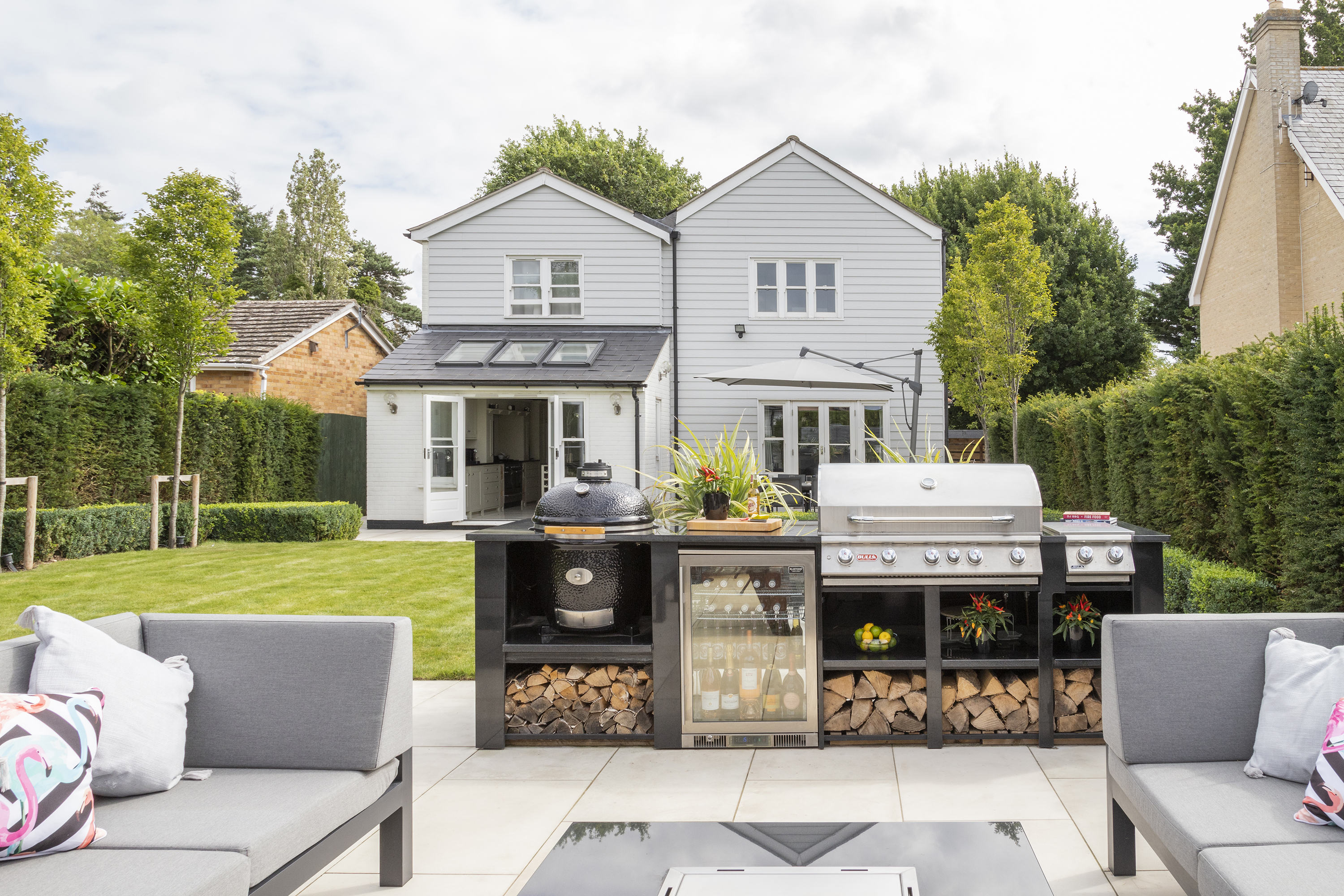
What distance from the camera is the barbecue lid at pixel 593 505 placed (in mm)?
3926

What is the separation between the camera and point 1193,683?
2.43 m

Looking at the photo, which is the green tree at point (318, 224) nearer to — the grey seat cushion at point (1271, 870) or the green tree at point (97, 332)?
the green tree at point (97, 332)

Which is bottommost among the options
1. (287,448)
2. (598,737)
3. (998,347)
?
(598,737)

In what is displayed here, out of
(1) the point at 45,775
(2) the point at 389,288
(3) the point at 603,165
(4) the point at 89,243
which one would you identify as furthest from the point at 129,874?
(4) the point at 89,243

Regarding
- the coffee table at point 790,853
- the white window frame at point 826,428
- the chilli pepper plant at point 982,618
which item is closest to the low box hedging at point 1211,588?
the chilli pepper plant at point 982,618

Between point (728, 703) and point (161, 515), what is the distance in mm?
9606

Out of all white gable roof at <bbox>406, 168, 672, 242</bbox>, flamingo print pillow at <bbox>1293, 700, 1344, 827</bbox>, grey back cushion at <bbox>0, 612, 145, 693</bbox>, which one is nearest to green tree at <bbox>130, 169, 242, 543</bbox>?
white gable roof at <bbox>406, 168, 672, 242</bbox>

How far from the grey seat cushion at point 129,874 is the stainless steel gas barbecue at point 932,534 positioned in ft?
8.39

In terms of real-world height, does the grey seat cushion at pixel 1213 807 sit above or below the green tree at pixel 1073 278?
below

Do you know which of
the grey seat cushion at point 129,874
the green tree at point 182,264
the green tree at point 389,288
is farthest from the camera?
the green tree at point 389,288

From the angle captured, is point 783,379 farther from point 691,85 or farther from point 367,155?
point 367,155

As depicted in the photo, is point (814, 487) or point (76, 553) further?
point (76, 553)

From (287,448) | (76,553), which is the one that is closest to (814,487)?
(76,553)

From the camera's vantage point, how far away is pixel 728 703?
12.8ft
